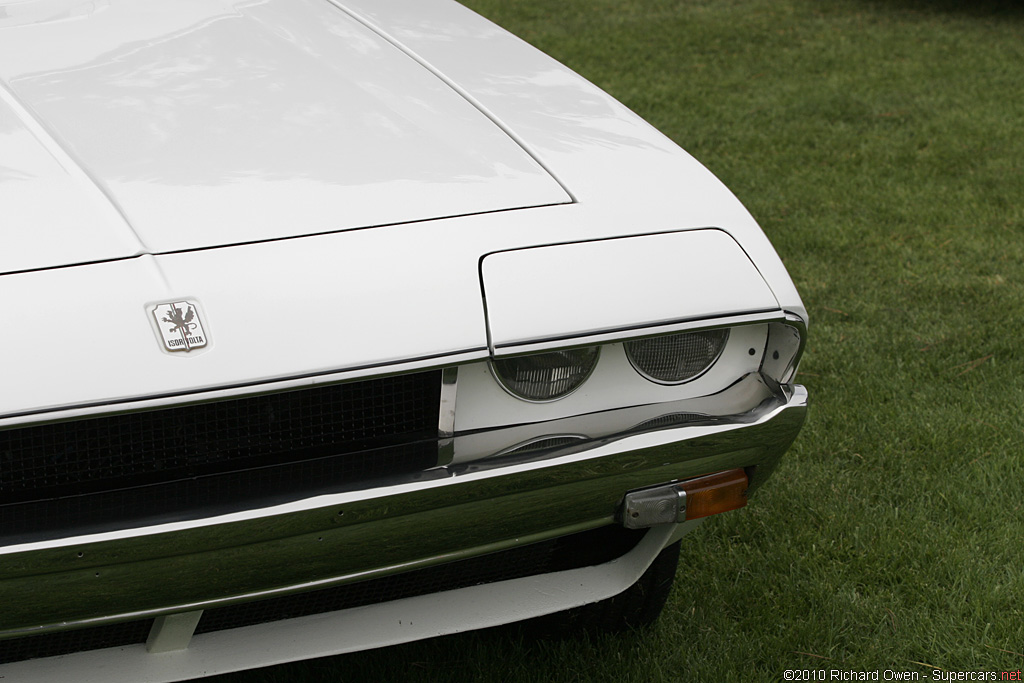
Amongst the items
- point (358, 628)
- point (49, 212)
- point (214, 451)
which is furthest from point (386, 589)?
point (49, 212)

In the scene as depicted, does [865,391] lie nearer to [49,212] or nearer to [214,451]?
[214,451]

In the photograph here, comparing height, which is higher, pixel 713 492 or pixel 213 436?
pixel 213 436

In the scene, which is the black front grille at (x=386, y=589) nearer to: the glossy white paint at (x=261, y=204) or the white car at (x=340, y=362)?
the white car at (x=340, y=362)

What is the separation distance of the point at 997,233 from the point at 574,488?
3.38m

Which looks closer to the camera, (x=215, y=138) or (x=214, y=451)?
(x=214, y=451)

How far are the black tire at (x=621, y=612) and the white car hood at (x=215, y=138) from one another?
0.85 metres

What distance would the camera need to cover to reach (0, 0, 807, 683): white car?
1.36 metres

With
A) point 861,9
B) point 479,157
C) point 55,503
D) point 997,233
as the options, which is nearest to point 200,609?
point 55,503

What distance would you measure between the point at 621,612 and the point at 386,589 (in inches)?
23.3

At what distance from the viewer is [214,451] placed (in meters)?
1.49

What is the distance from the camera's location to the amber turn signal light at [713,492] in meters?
1.66

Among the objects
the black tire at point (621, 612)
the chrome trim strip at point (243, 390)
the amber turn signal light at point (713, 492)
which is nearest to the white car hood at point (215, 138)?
the chrome trim strip at point (243, 390)

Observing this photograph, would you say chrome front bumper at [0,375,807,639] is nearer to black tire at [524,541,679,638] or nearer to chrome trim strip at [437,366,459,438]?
chrome trim strip at [437,366,459,438]

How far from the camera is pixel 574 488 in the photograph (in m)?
1.56
